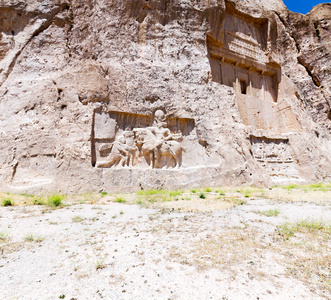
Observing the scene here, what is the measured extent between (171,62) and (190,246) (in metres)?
10.9

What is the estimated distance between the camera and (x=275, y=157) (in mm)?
13953

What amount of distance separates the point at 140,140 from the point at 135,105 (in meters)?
1.66

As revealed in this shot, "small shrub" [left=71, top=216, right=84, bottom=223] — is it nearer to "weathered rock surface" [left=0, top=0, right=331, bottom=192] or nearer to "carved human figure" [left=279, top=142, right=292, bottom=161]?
"weathered rock surface" [left=0, top=0, right=331, bottom=192]

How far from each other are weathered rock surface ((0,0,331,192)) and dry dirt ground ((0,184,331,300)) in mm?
5792

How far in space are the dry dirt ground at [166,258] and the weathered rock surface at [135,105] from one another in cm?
579

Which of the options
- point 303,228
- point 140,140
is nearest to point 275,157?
point 140,140

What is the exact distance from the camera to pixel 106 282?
7.33 feet

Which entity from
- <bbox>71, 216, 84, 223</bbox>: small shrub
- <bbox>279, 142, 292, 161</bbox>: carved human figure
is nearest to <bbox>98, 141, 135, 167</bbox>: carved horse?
<bbox>71, 216, 84, 223</bbox>: small shrub

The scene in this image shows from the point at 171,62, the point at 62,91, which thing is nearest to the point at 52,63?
the point at 62,91

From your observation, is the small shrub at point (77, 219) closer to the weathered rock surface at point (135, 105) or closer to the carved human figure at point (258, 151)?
the weathered rock surface at point (135, 105)

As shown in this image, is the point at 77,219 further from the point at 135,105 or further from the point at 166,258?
the point at 135,105

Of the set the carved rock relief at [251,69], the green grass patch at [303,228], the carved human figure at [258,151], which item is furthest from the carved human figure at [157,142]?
the green grass patch at [303,228]

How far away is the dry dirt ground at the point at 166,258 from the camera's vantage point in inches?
82.4

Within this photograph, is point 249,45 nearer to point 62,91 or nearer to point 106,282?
point 62,91
